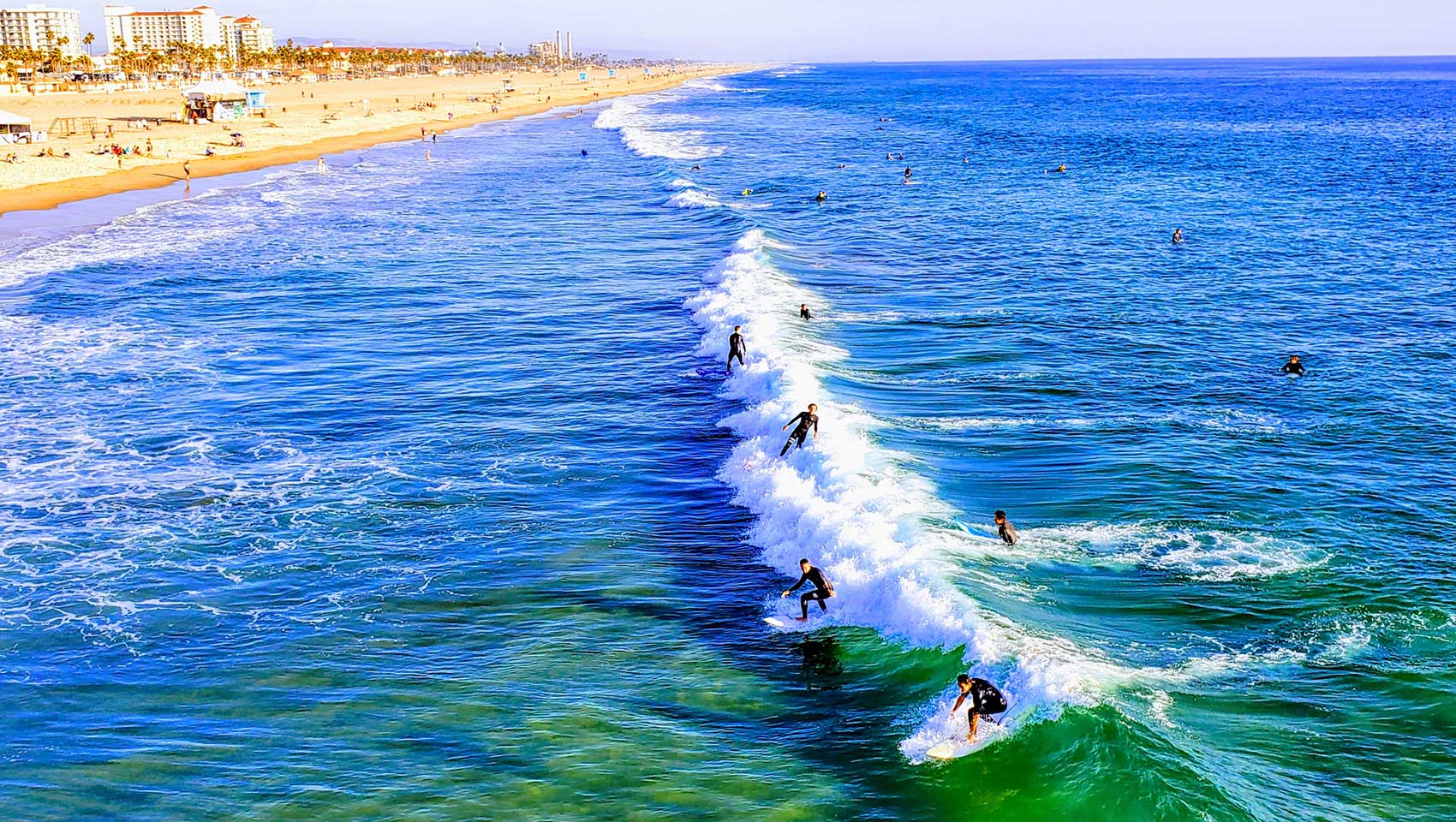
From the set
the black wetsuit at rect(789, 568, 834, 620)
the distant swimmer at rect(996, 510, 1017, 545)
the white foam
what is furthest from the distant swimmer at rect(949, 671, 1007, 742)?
the white foam

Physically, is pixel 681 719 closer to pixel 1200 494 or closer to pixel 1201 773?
pixel 1201 773

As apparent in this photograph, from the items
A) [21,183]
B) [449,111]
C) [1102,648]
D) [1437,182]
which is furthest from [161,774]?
[449,111]

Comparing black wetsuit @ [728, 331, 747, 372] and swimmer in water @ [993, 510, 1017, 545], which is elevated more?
black wetsuit @ [728, 331, 747, 372]

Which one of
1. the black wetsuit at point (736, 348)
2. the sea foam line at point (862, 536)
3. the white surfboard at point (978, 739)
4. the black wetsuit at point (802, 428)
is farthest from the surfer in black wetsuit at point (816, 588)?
the black wetsuit at point (736, 348)

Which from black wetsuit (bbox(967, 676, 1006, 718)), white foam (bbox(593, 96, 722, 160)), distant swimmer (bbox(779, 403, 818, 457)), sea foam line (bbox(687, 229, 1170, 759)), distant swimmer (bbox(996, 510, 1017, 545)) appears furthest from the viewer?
white foam (bbox(593, 96, 722, 160))

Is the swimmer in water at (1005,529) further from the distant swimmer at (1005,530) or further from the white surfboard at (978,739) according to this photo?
the white surfboard at (978,739)

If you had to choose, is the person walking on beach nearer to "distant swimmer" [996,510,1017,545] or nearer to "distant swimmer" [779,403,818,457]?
"distant swimmer" [996,510,1017,545]

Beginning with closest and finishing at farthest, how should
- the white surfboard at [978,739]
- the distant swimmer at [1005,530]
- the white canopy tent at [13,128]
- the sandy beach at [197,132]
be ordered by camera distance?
the white surfboard at [978,739], the distant swimmer at [1005,530], the sandy beach at [197,132], the white canopy tent at [13,128]
